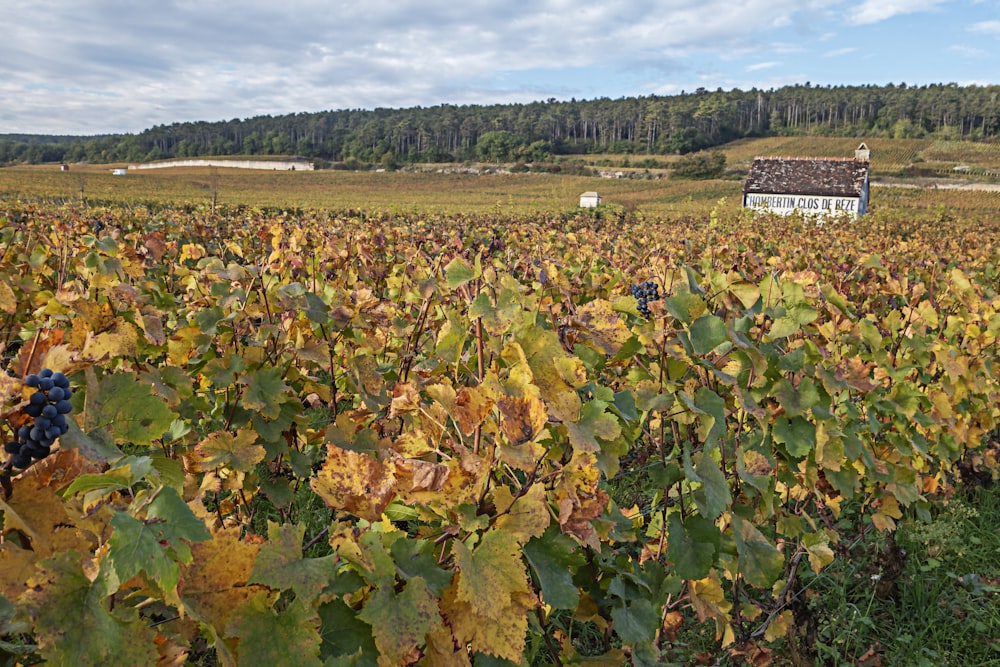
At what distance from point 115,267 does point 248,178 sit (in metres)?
86.4

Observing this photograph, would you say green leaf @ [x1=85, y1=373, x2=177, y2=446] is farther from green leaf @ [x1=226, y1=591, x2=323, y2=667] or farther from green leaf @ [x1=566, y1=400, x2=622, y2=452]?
green leaf @ [x1=566, y1=400, x2=622, y2=452]

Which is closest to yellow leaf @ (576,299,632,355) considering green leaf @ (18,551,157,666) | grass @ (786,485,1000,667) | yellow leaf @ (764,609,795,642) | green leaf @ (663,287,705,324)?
green leaf @ (663,287,705,324)

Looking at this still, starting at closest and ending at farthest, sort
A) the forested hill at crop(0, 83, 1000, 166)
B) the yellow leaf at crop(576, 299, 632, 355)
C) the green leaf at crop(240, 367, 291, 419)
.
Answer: the yellow leaf at crop(576, 299, 632, 355) → the green leaf at crop(240, 367, 291, 419) → the forested hill at crop(0, 83, 1000, 166)

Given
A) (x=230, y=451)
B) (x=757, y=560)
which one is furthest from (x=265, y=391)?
(x=757, y=560)

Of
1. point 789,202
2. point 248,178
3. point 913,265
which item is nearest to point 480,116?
point 248,178

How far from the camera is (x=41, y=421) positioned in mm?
907

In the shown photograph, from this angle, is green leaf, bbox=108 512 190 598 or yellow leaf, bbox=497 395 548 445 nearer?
green leaf, bbox=108 512 190 598

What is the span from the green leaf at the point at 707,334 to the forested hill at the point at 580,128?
113 meters

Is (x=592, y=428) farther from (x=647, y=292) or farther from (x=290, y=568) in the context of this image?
(x=647, y=292)

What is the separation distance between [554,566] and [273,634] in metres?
0.53

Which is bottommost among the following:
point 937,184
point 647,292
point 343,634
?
point 343,634

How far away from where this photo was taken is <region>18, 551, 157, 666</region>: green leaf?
0.80 m

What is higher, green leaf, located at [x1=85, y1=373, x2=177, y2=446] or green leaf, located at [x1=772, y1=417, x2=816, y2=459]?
green leaf, located at [x1=85, y1=373, x2=177, y2=446]

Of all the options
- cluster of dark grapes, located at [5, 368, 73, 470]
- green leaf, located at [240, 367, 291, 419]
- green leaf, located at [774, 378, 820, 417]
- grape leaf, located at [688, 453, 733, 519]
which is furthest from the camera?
green leaf, located at [240, 367, 291, 419]
